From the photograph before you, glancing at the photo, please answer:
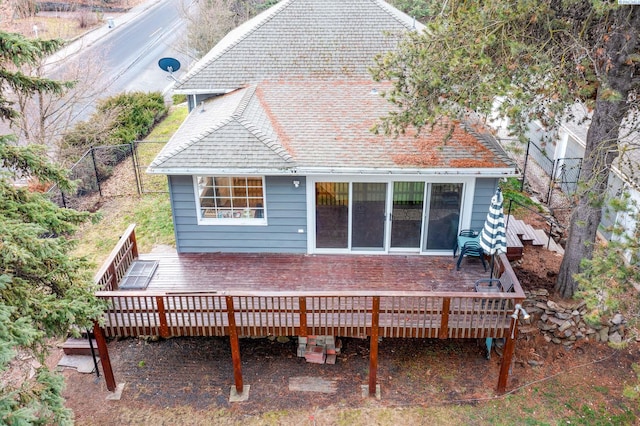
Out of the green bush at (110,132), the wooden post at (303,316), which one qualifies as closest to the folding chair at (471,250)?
the wooden post at (303,316)

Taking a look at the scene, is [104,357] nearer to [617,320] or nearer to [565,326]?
[565,326]

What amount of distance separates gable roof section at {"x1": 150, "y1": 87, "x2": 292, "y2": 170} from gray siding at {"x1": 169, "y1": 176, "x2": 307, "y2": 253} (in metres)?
0.41

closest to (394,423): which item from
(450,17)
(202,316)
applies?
(202,316)

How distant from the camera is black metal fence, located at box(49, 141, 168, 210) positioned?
15.1 metres

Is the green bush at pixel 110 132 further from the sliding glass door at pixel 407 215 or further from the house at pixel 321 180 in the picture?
the sliding glass door at pixel 407 215

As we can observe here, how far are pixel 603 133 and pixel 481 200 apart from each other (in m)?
2.38

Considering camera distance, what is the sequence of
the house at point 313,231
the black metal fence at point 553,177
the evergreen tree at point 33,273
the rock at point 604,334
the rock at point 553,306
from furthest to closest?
the black metal fence at point 553,177
the rock at point 553,306
the rock at point 604,334
the house at point 313,231
the evergreen tree at point 33,273

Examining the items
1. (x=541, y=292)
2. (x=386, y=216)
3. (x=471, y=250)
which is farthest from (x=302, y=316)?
(x=541, y=292)

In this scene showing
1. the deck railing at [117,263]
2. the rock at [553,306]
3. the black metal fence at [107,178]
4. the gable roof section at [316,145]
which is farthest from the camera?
the black metal fence at [107,178]

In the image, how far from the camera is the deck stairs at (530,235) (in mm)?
12061

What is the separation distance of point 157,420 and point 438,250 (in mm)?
6140

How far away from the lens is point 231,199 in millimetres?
10297

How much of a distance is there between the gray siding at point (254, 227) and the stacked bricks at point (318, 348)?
2016mm

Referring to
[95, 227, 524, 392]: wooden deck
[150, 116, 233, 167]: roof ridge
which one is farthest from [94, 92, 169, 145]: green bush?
[95, 227, 524, 392]: wooden deck
